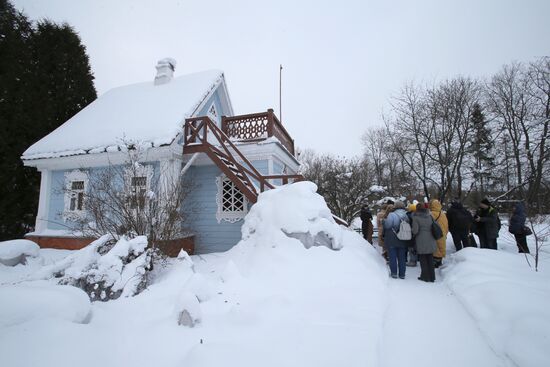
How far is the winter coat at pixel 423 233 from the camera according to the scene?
4.96 metres

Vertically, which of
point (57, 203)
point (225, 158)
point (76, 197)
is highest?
point (225, 158)

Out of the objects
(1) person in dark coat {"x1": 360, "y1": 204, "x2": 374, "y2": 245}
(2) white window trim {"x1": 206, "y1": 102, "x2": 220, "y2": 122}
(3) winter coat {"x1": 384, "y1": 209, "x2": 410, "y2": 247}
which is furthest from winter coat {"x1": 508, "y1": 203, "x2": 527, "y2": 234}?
(2) white window trim {"x1": 206, "y1": 102, "x2": 220, "y2": 122}

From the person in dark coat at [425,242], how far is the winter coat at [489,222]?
7.62 feet

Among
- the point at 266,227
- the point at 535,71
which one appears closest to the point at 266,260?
the point at 266,227

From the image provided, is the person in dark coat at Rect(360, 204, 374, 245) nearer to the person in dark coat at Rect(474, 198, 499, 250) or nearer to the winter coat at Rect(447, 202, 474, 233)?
the winter coat at Rect(447, 202, 474, 233)

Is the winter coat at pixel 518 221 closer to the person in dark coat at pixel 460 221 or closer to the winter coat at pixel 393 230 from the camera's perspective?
the person in dark coat at pixel 460 221

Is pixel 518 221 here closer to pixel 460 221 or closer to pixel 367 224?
pixel 460 221

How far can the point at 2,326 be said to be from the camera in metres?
2.03

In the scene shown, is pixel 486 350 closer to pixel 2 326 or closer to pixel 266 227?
pixel 266 227

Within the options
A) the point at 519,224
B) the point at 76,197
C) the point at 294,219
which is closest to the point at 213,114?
the point at 76,197

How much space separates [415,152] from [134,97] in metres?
13.3

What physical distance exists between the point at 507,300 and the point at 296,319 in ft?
8.91

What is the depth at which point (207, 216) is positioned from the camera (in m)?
8.76

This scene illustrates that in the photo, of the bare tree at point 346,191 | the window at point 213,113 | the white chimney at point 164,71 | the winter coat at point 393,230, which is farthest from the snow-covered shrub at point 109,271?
the bare tree at point 346,191
